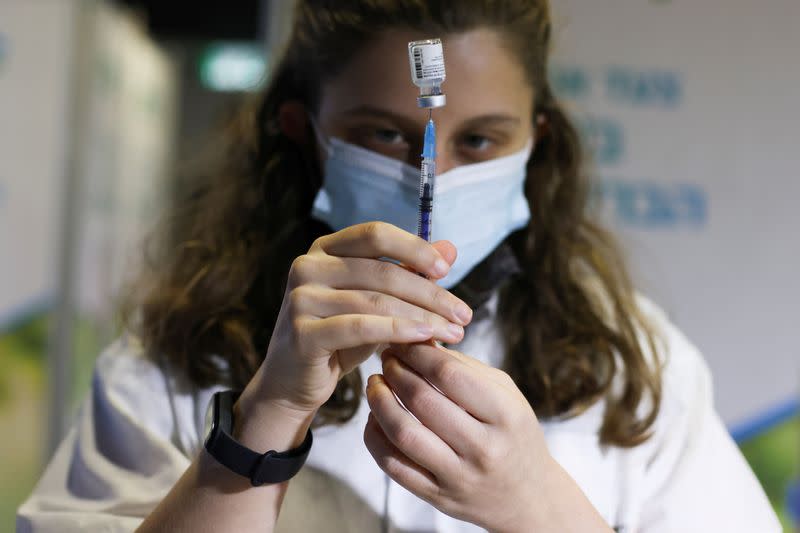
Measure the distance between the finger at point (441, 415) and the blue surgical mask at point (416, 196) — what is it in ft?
1.02

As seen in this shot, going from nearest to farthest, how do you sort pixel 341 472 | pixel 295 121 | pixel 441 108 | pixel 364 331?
pixel 364 331
pixel 441 108
pixel 341 472
pixel 295 121

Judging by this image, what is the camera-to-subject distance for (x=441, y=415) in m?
0.88

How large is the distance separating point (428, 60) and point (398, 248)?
0.22m

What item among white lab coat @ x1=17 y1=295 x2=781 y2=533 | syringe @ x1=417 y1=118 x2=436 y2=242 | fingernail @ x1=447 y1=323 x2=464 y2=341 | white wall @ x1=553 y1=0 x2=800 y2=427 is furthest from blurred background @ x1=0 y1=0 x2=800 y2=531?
fingernail @ x1=447 y1=323 x2=464 y2=341

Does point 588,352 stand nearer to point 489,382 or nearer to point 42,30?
point 489,382

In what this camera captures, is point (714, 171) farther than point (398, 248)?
Yes

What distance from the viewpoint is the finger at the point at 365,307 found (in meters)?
0.85

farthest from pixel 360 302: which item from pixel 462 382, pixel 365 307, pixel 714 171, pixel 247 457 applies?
pixel 714 171

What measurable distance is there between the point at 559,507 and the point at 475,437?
0.16 meters

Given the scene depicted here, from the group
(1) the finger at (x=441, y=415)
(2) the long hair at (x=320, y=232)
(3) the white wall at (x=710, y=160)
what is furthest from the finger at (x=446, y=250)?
(3) the white wall at (x=710, y=160)

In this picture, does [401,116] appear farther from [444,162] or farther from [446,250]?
[446,250]

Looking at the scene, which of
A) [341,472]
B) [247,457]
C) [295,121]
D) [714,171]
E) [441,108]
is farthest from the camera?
[714,171]

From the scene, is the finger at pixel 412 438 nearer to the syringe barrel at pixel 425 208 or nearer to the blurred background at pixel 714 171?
the syringe barrel at pixel 425 208

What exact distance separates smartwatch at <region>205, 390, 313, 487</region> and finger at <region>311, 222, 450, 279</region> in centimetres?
26
